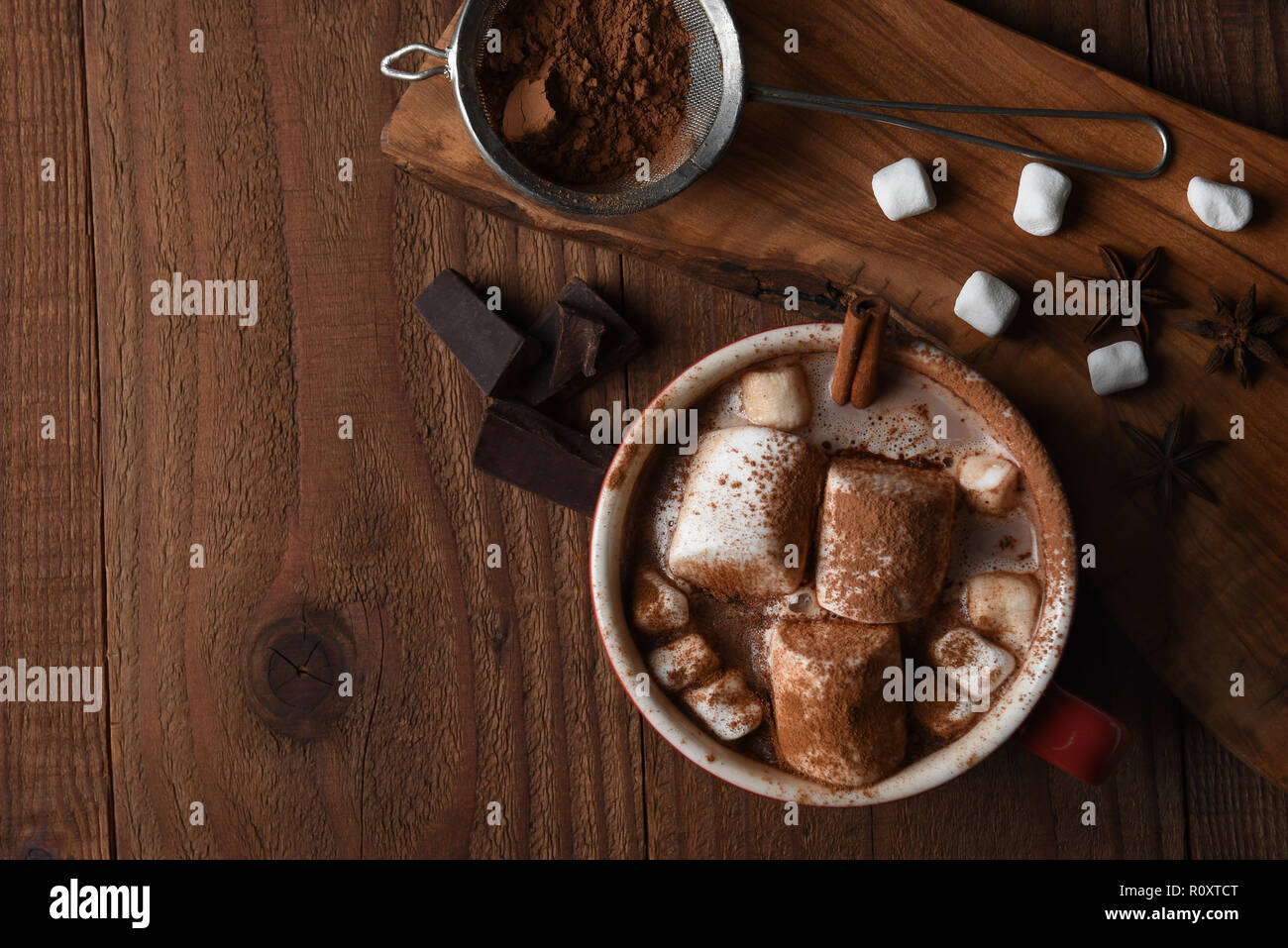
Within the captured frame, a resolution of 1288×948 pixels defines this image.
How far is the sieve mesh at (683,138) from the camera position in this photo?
3.14 ft

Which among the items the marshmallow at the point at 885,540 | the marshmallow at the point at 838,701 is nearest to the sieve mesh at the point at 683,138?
the marshmallow at the point at 885,540

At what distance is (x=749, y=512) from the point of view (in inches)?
34.7

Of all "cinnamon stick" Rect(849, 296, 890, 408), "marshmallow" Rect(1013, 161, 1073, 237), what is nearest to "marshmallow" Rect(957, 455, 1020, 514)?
"cinnamon stick" Rect(849, 296, 890, 408)

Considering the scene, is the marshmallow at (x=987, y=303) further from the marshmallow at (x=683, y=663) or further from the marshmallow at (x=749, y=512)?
the marshmallow at (x=683, y=663)

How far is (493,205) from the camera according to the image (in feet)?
3.40

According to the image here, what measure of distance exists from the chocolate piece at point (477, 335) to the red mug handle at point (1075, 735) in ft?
2.03

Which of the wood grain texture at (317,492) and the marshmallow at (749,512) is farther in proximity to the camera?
the wood grain texture at (317,492)

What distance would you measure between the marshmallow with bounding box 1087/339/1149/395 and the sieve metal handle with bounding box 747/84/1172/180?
0.18 metres

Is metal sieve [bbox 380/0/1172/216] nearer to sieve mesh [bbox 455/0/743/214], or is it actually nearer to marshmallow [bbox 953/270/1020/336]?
sieve mesh [bbox 455/0/743/214]

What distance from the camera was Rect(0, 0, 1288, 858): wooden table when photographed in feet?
3.53

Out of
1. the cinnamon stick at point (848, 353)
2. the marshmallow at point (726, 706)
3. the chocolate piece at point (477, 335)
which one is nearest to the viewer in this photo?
the cinnamon stick at point (848, 353)

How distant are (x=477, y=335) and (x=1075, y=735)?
2.34 ft

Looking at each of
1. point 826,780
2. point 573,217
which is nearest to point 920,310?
point 573,217

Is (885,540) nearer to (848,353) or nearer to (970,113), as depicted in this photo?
(848,353)
